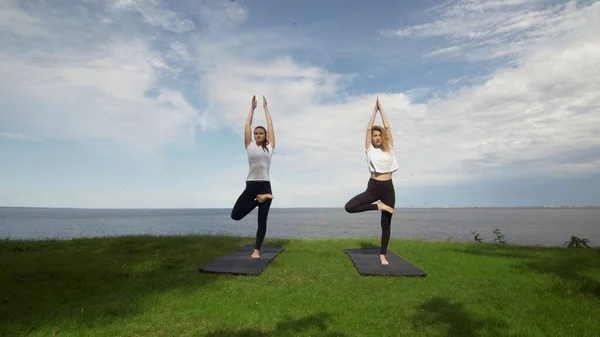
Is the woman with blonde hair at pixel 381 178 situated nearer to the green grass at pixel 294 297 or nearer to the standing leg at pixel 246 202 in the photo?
the green grass at pixel 294 297

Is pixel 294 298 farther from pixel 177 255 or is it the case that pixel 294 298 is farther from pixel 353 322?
pixel 177 255

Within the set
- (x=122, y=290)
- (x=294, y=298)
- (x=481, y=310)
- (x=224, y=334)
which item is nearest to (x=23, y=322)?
(x=122, y=290)

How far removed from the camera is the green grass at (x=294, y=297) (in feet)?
13.2

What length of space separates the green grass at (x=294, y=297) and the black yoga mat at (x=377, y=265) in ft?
0.74

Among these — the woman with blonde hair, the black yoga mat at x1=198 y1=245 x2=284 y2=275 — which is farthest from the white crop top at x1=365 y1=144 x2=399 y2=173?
the black yoga mat at x1=198 y1=245 x2=284 y2=275

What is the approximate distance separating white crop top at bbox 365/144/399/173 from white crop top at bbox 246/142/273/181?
222 cm

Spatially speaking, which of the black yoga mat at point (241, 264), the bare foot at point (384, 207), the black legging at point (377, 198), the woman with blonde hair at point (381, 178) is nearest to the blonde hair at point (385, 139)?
the woman with blonde hair at point (381, 178)

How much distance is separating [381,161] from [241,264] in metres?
3.60

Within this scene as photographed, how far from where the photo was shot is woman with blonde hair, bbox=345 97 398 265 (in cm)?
777

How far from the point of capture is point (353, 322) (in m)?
4.22

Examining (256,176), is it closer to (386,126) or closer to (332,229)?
(386,126)

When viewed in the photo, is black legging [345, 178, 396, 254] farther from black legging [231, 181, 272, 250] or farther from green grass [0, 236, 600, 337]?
black legging [231, 181, 272, 250]

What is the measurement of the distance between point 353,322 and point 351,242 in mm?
7297

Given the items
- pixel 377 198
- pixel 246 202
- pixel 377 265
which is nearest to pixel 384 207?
pixel 377 198
